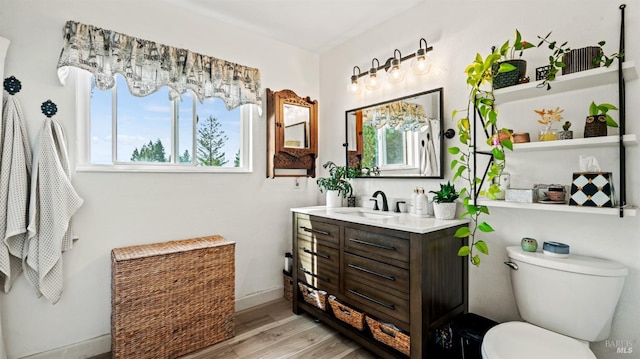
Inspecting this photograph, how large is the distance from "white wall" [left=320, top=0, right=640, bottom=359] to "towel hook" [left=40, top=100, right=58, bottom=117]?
2.42 meters

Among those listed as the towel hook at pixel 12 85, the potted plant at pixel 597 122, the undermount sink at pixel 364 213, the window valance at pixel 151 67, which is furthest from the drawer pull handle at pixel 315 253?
the towel hook at pixel 12 85

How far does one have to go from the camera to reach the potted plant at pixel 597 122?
139 cm

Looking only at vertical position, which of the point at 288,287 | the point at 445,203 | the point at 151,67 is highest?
the point at 151,67

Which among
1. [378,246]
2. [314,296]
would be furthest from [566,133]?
[314,296]

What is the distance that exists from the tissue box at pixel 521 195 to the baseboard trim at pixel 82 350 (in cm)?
278

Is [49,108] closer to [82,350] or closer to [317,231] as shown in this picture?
[82,350]

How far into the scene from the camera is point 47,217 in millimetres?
1810

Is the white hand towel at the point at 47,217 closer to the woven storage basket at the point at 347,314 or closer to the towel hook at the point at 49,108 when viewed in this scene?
the towel hook at the point at 49,108

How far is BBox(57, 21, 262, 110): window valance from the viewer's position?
6.29 ft

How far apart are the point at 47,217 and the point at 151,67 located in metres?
1.21

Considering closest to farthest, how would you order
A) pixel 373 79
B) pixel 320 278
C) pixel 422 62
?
pixel 422 62 → pixel 320 278 → pixel 373 79

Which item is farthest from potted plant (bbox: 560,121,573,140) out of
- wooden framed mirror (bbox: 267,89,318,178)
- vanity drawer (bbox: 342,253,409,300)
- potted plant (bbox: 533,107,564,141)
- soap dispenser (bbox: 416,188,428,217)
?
wooden framed mirror (bbox: 267,89,318,178)

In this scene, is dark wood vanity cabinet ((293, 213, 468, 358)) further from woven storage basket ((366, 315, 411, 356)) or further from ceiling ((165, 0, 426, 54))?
ceiling ((165, 0, 426, 54))

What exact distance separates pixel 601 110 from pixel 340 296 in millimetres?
1847
